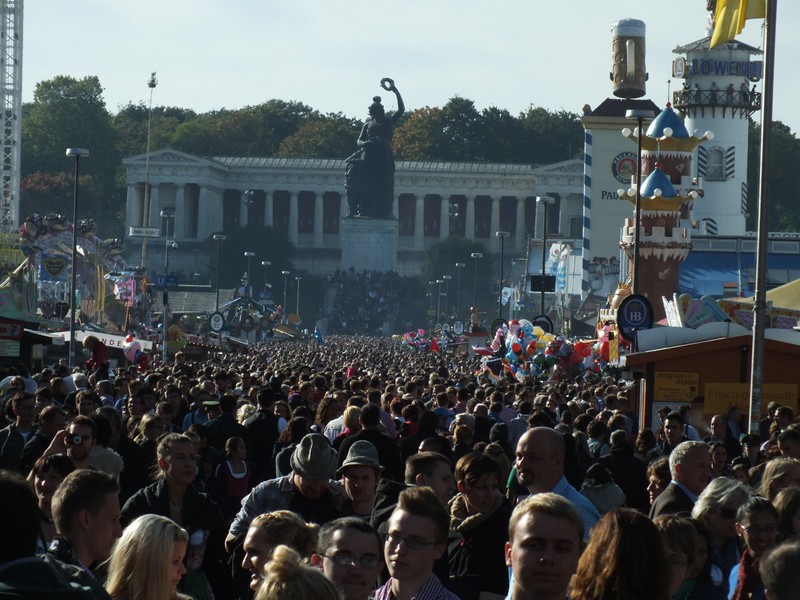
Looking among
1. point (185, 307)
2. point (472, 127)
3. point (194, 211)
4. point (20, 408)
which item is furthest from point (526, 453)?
point (472, 127)

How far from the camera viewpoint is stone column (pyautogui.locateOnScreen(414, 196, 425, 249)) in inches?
5330

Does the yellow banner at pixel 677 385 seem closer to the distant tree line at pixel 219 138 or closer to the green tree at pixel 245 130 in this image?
the distant tree line at pixel 219 138

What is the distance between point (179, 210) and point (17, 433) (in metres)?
119

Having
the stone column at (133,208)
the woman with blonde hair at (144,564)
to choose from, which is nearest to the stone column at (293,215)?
the stone column at (133,208)

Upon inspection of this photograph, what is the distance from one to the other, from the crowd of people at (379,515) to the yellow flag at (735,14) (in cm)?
726

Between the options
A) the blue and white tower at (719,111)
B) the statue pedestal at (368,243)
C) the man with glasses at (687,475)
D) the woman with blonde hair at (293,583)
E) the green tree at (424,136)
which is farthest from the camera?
the green tree at (424,136)

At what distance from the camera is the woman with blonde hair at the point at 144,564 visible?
5.80 metres

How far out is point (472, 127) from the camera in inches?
5891

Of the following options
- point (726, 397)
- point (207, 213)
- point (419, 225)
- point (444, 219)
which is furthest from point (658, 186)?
point (444, 219)

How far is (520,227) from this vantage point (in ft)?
438

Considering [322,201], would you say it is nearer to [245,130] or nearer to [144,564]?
[245,130]

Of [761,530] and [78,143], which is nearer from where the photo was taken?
[761,530]

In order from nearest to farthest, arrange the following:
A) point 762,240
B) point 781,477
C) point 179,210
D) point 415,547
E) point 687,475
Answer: point 415,547 → point 781,477 → point 687,475 → point 762,240 → point 179,210

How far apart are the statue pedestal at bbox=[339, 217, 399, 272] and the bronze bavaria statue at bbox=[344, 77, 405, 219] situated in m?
1.20
